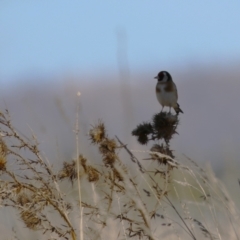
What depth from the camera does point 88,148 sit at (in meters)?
3.89

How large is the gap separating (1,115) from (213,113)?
2611cm

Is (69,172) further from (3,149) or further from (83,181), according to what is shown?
(3,149)

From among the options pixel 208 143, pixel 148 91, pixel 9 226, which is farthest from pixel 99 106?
pixel 9 226

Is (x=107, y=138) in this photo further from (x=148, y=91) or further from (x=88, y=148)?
(x=148, y=91)

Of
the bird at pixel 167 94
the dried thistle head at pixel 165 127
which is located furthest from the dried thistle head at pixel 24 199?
the bird at pixel 167 94

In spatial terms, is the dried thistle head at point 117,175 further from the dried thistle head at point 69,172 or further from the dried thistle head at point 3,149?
the dried thistle head at point 3,149

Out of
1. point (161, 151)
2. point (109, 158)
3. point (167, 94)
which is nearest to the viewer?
point (109, 158)

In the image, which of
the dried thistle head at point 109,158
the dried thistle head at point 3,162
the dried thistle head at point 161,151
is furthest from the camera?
the dried thistle head at point 161,151

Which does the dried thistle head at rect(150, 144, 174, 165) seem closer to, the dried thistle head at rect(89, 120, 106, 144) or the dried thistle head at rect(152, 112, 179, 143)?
the dried thistle head at rect(152, 112, 179, 143)

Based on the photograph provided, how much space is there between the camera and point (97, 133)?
3316mm

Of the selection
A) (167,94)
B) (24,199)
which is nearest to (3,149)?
(24,199)

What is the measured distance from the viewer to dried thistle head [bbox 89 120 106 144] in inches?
131

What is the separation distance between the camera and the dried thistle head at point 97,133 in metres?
3.32

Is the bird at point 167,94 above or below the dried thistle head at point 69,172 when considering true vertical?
below
